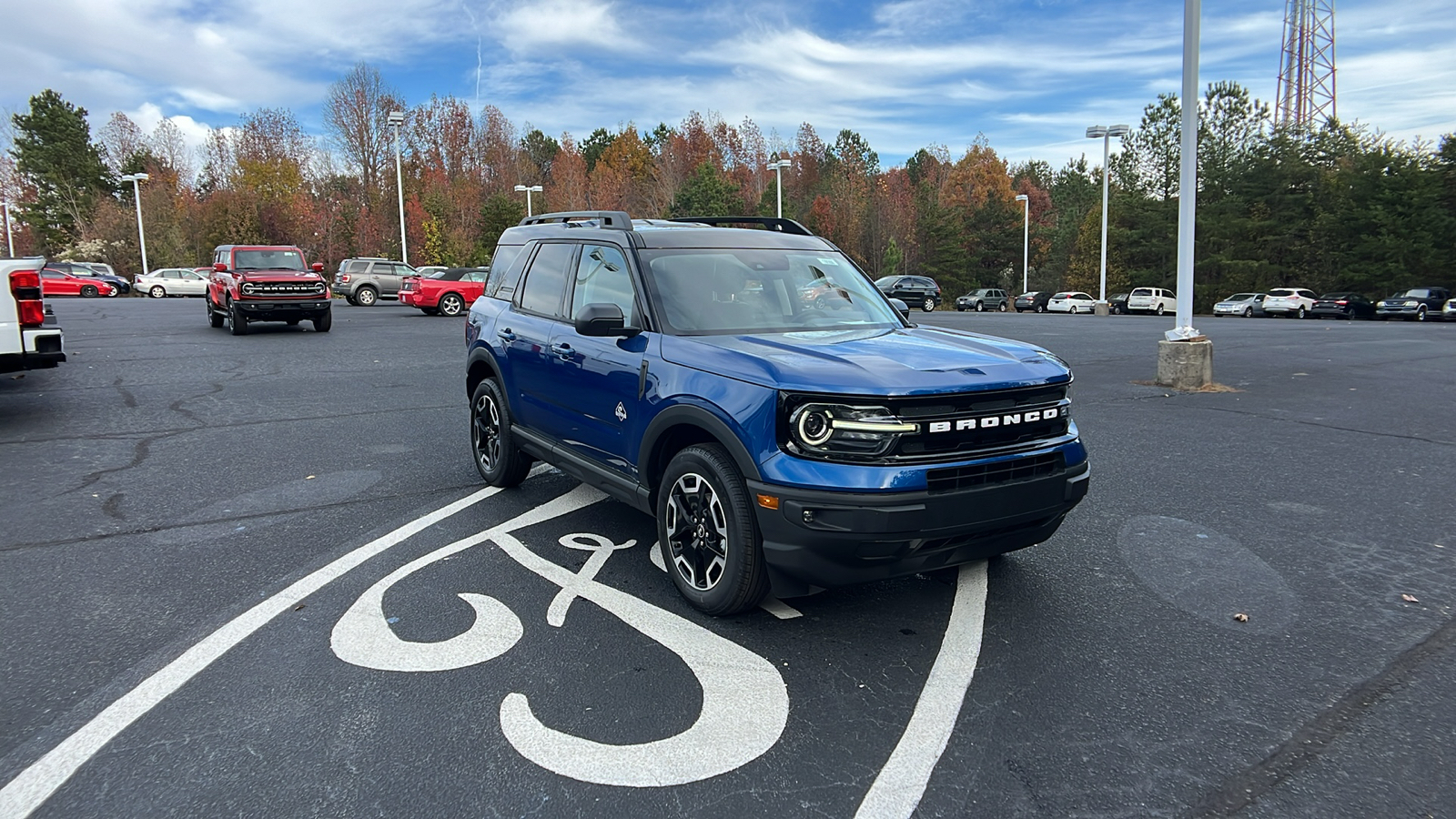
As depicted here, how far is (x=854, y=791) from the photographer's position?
9.07 ft

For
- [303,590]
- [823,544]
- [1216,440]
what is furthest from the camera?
[1216,440]

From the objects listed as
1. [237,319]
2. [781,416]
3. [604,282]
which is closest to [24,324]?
[604,282]

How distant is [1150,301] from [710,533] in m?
52.9

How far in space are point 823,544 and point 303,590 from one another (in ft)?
8.94

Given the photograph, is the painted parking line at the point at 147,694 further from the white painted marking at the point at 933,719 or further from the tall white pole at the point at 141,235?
the tall white pole at the point at 141,235

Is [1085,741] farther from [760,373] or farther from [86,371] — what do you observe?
[86,371]

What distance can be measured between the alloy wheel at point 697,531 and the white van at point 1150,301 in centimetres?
5152

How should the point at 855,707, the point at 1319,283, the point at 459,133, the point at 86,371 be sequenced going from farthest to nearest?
1. the point at 459,133
2. the point at 1319,283
3. the point at 86,371
4. the point at 855,707

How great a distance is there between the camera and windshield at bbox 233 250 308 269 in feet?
67.1

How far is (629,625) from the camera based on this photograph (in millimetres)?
4039

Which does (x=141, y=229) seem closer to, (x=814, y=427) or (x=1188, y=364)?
(x=1188, y=364)

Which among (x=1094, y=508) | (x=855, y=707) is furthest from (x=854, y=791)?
(x=1094, y=508)

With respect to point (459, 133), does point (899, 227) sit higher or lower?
lower

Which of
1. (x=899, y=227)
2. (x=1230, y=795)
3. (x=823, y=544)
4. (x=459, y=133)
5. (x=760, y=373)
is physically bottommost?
(x=1230, y=795)
